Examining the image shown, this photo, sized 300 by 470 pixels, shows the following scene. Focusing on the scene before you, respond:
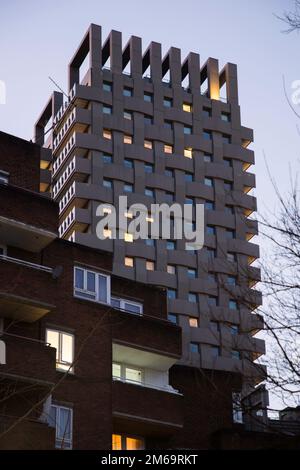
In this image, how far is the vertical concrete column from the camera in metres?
92.1

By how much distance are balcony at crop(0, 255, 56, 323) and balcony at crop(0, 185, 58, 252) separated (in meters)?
1.01

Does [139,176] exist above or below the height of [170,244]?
above

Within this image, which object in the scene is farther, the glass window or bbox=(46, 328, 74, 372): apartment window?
the glass window

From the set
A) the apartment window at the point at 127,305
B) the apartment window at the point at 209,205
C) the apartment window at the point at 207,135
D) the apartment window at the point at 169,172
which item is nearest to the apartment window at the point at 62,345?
the apartment window at the point at 127,305

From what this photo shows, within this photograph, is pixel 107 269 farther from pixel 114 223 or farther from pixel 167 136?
pixel 167 136

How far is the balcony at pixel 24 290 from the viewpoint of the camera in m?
35.1

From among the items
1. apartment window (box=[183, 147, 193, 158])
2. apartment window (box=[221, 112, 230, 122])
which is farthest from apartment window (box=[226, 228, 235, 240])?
apartment window (box=[221, 112, 230, 122])

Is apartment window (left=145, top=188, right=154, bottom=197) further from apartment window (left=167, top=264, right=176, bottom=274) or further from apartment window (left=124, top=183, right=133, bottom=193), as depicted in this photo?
apartment window (left=167, top=264, right=176, bottom=274)

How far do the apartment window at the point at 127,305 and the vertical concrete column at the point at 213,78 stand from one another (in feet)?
168

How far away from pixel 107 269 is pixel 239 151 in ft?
165

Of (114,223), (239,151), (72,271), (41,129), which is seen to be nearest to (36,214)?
(72,271)

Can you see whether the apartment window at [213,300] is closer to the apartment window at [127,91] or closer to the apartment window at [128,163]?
the apartment window at [128,163]

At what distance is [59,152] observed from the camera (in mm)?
86688

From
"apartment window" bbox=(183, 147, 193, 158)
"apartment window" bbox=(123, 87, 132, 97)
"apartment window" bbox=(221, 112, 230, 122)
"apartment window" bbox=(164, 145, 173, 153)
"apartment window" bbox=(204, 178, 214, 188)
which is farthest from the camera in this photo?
"apartment window" bbox=(221, 112, 230, 122)
